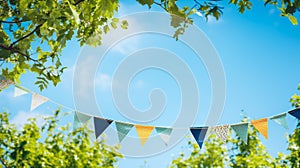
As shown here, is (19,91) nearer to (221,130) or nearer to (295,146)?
(221,130)

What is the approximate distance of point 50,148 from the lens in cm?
1001

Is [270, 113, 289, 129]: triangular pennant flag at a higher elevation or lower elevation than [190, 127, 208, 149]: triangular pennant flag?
higher

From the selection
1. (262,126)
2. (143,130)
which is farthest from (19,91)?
(262,126)

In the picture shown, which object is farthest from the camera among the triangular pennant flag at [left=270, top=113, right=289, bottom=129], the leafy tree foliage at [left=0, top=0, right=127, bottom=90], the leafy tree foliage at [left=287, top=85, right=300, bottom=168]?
the leafy tree foliage at [left=287, top=85, right=300, bottom=168]

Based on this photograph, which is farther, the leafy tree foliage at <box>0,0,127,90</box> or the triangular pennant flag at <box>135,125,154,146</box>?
the triangular pennant flag at <box>135,125,154,146</box>

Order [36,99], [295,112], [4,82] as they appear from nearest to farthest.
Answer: [4,82], [295,112], [36,99]

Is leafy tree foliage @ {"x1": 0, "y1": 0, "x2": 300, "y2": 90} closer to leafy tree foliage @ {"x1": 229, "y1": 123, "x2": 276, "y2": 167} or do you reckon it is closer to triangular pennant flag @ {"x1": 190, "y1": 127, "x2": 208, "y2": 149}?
triangular pennant flag @ {"x1": 190, "y1": 127, "x2": 208, "y2": 149}

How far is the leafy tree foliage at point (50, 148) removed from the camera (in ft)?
30.8

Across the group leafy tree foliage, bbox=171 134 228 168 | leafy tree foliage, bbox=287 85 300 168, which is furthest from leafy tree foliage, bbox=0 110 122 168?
leafy tree foliage, bbox=287 85 300 168

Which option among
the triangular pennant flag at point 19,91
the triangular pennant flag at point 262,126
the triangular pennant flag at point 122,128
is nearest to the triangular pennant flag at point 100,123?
the triangular pennant flag at point 122,128

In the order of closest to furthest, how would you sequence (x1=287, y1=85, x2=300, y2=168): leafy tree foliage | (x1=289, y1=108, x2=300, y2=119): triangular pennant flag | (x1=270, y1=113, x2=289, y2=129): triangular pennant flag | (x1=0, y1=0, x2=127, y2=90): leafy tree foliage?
(x1=0, y1=0, x2=127, y2=90): leafy tree foliage < (x1=289, y1=108, x2=300, y2=119): triangular pennant flag < (x1=270, y1=113, x2=289, y2=129): triangular pennant flag < (x1=287, y1=85, x2=300, y2=168): leafy tree foliage

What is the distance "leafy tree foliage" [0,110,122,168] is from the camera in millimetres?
9398

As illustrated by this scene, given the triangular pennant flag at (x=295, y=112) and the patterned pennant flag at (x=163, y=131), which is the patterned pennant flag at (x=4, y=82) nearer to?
the patterned pennant flag at (x=163, y=131)

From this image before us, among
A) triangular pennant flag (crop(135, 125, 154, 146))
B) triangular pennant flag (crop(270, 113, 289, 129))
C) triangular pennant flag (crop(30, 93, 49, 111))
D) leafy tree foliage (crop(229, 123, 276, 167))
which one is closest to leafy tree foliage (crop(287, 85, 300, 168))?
leafy tree foliage (crop(229, 123, 276, 167))
